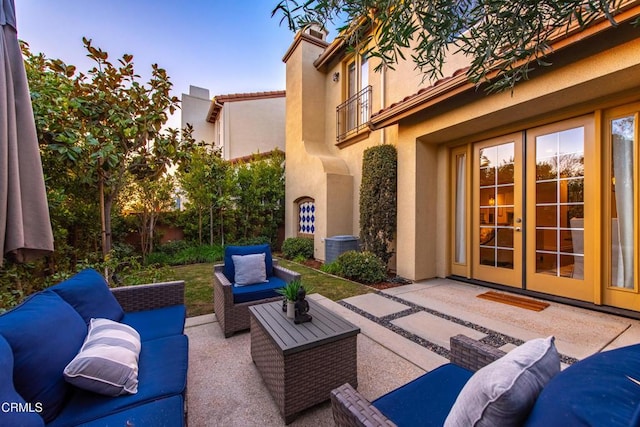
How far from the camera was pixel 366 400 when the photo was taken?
1.32 meters

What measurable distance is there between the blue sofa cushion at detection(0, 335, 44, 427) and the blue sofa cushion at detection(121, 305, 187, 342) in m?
1.13

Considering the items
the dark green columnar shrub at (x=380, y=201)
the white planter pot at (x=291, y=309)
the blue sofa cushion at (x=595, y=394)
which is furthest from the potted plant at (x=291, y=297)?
the dark green columnar shrub at (x=380, y=201)

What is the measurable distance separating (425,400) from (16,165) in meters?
2.94

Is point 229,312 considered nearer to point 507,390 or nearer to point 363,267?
point 507,390

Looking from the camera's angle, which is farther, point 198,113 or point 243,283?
point 198,113

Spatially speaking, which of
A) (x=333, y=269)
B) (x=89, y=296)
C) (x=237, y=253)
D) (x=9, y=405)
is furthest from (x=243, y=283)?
(x=333, y=269)

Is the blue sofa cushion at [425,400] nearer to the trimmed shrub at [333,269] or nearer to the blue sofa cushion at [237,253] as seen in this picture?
the blue sofa cushion at [237,253]

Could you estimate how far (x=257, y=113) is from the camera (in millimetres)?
13352

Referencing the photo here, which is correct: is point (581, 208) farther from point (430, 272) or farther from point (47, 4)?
point (47, 4)

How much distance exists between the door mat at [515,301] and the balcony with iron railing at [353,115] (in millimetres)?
4966

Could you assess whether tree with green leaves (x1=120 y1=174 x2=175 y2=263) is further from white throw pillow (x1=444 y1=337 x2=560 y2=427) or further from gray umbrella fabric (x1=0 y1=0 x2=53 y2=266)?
white throw pillow (x1=444 y1=337 x2=560 y2=427)

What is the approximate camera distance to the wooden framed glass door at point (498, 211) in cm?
472

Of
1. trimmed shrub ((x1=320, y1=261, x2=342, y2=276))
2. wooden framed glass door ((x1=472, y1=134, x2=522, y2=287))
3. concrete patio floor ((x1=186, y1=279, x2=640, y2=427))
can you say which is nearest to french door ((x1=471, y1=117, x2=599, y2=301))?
wooden framed glass door ((x1=472, y1=134, x2=522, y2=287))

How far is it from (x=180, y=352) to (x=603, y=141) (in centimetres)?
586
